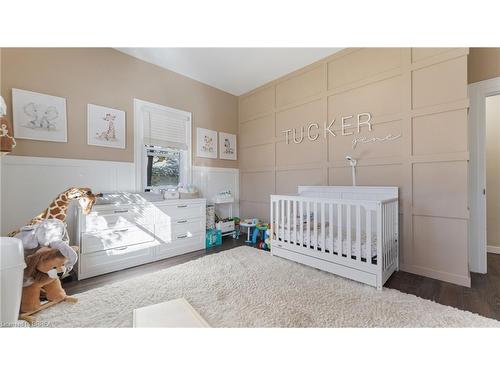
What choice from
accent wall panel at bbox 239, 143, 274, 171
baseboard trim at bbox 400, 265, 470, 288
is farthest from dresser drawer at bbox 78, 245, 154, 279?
baseboard trim at bbox 400, 265, 470, 288

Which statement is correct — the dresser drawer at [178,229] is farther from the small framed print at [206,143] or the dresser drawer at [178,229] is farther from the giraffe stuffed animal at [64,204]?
the small framed print at [206,143]

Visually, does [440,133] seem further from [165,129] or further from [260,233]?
[165,129]

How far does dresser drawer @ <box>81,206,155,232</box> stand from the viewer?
2.07 meters

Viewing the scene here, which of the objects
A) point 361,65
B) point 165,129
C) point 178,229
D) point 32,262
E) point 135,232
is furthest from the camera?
point 165,129

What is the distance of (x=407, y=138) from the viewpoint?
7.08 ft

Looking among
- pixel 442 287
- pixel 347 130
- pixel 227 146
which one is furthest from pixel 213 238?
pixel 442 287

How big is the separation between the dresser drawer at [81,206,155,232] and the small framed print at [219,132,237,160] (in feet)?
5.68

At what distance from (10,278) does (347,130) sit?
3190 mm

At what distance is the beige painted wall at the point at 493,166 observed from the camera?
A: 284cm

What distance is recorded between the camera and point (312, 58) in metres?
2.83

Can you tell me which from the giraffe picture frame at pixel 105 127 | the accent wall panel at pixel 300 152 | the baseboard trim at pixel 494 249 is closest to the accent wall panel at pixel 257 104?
the accent wall panel at pixel 300 152

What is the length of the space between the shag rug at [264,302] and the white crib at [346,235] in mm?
135
